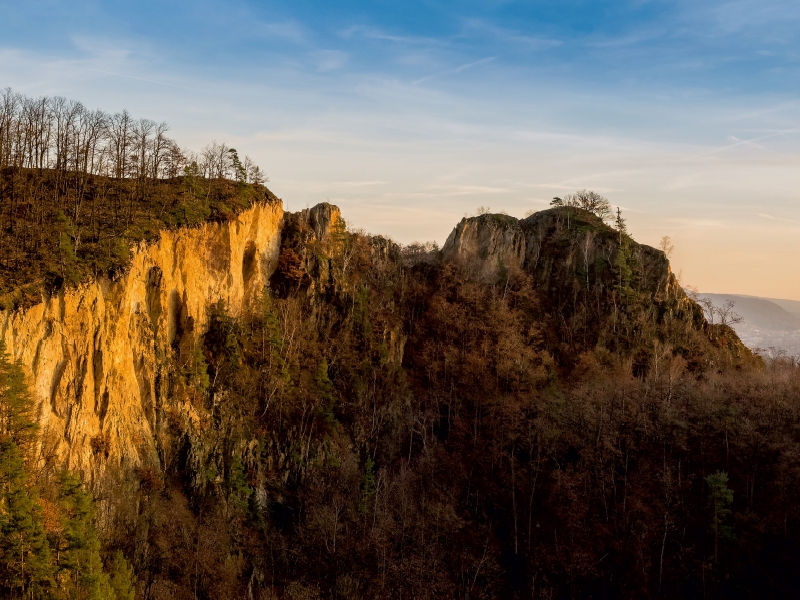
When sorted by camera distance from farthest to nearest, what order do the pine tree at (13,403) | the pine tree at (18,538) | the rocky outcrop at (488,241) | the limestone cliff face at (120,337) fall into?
1. the rocky outcrop at (488,241)
2. the limestone cliff face at (120,337)
3. the pine tree at (13,403)
4. the pine tree at (18,538)

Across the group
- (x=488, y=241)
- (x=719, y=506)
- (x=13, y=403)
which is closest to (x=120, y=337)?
(x=13, y=403)

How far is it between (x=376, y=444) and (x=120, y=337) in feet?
82.8

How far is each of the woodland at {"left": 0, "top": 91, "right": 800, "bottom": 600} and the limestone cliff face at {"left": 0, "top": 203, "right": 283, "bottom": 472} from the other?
1.13 m

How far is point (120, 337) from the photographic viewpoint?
3653cm

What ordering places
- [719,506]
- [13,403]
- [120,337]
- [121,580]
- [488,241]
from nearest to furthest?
[13,403] < [121,580] < [120,337] < [719,506] < [488,241]

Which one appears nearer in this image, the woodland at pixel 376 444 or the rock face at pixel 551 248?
the woodland at pixel 376 444

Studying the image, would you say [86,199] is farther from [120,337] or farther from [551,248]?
[551,248]

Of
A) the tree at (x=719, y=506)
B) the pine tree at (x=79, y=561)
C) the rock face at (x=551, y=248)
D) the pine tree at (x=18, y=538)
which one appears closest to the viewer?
the pine tree at (x=18, y=538)

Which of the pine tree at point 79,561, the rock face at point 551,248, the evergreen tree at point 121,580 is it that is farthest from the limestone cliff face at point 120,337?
the rock face at point 551,248

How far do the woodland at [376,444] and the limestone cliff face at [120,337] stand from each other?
1128 mm

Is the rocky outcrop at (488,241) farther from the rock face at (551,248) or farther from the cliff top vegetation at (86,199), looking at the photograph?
the cliff top vegetation at (86,199)

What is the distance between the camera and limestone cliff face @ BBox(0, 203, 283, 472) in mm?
31391

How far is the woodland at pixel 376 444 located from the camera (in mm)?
34188

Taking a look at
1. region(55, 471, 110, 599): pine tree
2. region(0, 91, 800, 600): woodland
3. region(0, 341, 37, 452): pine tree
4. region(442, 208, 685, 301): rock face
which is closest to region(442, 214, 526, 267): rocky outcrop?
region(442, 208, 685, 301): rock face
